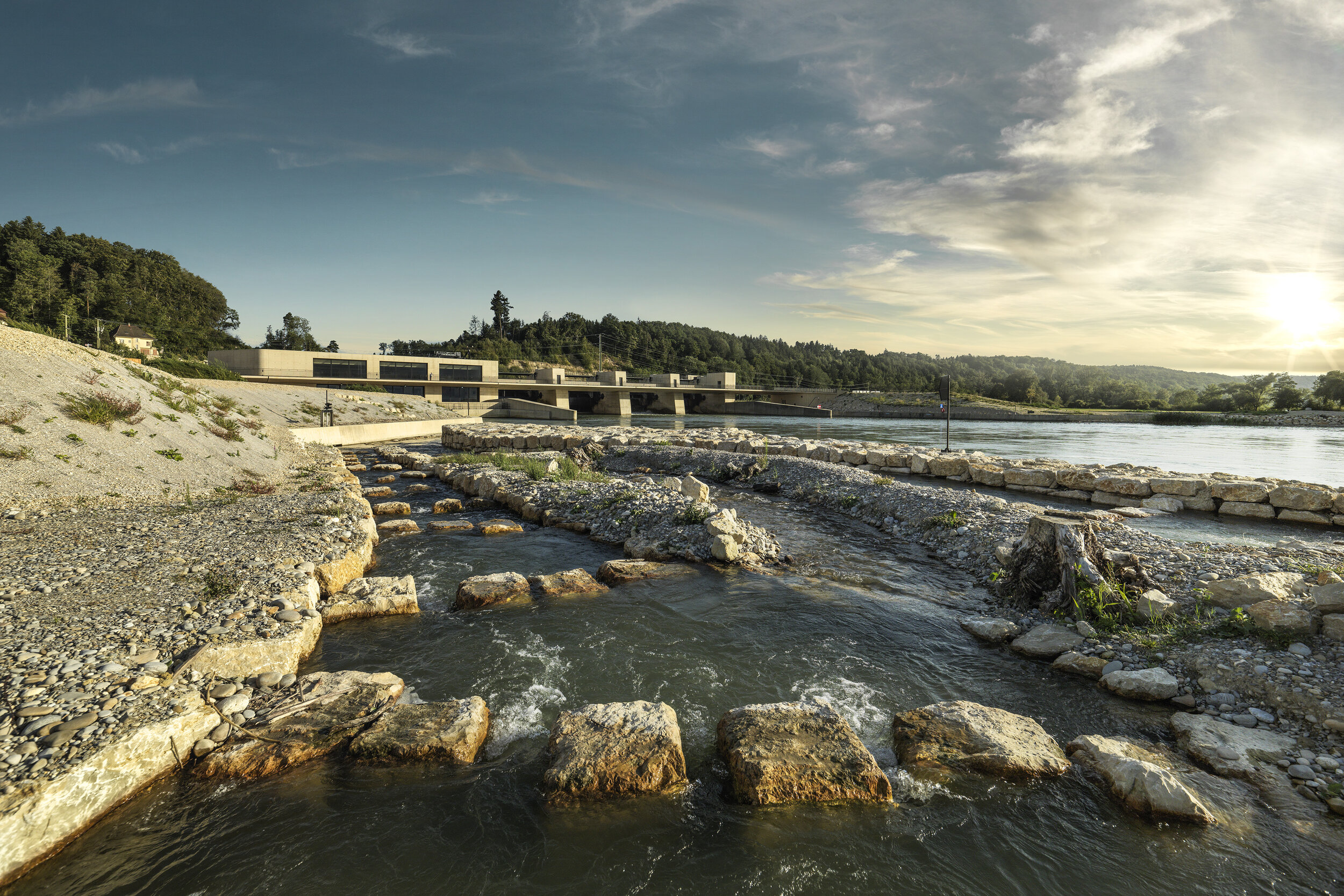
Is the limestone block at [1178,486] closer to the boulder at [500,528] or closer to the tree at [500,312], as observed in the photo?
the boulder at [500,528]

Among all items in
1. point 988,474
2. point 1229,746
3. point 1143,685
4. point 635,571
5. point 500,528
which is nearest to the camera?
point 1229,746

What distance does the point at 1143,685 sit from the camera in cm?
566

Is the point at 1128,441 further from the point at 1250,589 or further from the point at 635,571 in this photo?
the point at 635,571

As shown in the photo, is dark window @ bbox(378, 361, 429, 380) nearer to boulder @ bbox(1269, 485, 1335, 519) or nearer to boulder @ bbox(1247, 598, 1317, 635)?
boulder @ bbox(1269, 485, 1335, 519)

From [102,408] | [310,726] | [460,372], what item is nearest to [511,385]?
[460,372]

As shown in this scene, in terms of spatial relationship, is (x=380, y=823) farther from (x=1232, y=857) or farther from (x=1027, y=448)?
(x=1027, y=448)

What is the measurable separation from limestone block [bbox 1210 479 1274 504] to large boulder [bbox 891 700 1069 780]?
14.7 m

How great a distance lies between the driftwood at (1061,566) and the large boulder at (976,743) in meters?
3.30

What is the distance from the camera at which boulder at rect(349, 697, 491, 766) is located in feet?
15.2

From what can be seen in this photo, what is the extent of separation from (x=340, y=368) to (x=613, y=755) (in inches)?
2654

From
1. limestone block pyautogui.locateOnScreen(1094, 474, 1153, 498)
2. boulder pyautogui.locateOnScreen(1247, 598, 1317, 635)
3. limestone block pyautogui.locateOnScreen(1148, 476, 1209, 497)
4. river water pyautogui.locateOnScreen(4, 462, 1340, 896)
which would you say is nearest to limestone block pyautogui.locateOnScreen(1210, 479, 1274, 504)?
limestone block pyautogui.locateOnScreen(1148, 476, 1209, 497)

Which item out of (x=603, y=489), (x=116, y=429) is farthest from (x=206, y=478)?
(x=603, y=489)

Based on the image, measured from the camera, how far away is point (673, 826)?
4055 millimetres

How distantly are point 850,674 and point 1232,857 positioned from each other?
3.09 meters
